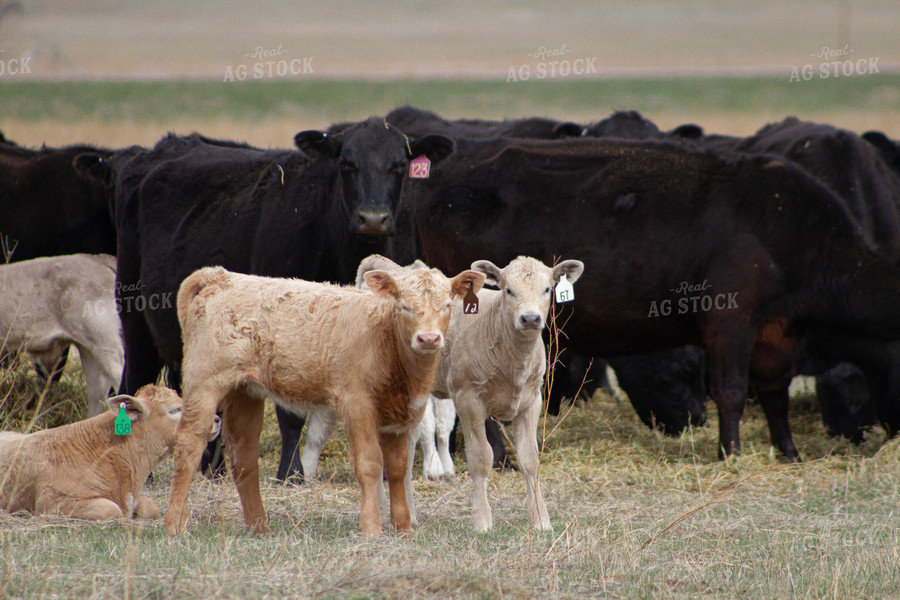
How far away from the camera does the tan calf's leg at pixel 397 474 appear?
5594mm

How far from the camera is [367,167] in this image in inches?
287

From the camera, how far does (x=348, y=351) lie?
213 inches

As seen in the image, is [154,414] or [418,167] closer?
[154,414]

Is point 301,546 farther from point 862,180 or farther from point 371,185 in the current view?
point 862,180

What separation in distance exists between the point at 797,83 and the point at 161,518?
5475cm

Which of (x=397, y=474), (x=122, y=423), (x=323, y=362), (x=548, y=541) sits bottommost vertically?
(x=548, y=541)

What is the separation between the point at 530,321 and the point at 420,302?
751 millimetres

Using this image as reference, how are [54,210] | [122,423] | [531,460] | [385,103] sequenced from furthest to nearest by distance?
1. [385,103]
2. [54,210]
3. [122,423]
4. [531,460]

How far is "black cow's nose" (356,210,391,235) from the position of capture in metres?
6.95

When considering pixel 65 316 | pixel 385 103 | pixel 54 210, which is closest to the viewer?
pixel 65 316

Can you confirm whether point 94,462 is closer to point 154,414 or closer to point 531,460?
point 154,414

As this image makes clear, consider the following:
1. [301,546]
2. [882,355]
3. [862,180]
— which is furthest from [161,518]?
[862,180]

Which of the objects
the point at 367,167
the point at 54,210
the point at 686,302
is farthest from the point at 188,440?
the point at 54,210

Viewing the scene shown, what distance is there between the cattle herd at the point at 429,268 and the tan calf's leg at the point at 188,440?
11mm
